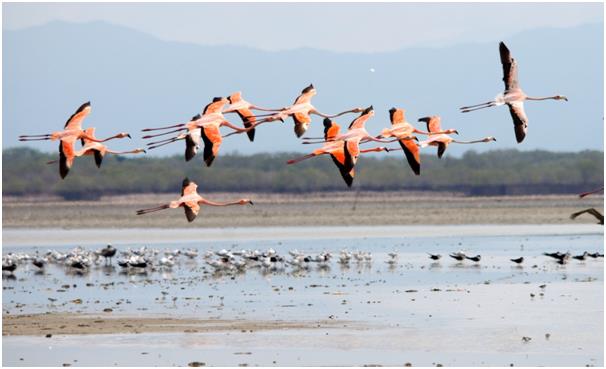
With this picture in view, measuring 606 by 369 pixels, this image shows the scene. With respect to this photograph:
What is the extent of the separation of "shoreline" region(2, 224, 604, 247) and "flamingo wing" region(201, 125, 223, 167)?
2958 cm

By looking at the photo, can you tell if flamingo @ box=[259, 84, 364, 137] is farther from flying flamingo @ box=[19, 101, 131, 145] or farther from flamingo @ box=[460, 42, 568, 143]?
flying flamingo @ box=[19, 101, 131, 145]

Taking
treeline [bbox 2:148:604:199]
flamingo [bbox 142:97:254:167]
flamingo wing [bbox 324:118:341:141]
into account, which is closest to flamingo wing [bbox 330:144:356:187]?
flamingo wing [bbox 324:118:341:141]

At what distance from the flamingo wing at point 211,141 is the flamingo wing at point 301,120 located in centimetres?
117

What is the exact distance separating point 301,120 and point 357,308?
9.03 metres

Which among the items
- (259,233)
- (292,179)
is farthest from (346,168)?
(292,179)

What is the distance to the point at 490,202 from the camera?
66.7m

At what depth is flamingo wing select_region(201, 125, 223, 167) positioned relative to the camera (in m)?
13.4

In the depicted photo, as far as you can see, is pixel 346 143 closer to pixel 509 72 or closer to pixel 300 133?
pixel 300 133

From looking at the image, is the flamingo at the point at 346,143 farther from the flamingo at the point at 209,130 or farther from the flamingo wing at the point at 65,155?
the flamingo wing at the point at 65,155

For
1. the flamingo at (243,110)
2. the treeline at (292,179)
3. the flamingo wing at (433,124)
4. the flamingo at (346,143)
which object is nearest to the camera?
the flamingo at (346,143)

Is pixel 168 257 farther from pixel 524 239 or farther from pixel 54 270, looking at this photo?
pixel 524 239

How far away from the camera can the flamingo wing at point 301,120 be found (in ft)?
47.6

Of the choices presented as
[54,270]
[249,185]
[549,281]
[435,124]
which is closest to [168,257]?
[54,270]

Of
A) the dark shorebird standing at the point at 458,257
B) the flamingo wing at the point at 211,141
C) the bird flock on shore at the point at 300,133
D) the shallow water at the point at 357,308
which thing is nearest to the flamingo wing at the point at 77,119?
the bird flock on shore at the point at 300,133
